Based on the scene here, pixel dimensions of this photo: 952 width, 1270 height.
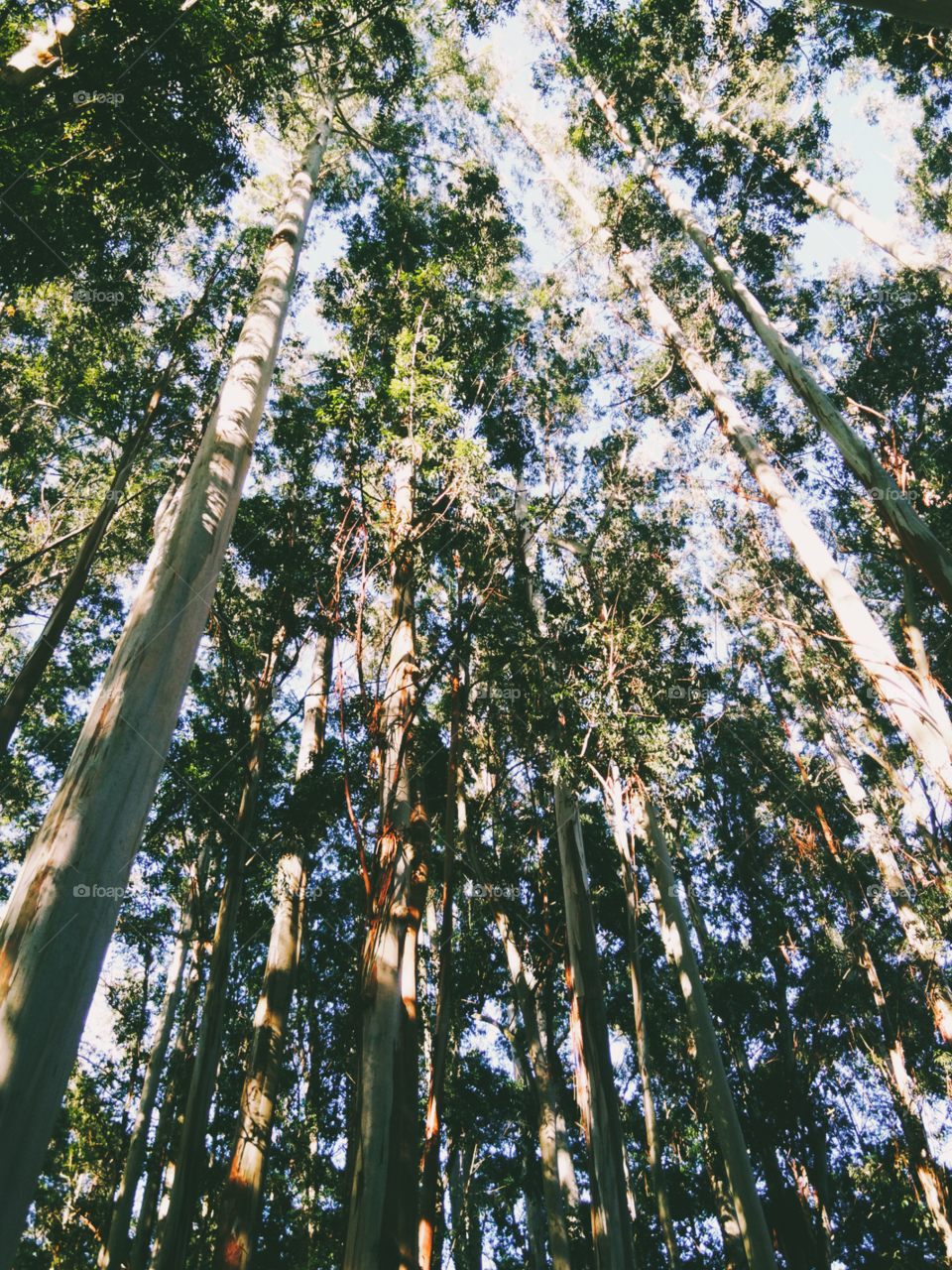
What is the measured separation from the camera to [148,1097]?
9.20 meters

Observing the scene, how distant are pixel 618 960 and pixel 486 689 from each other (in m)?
7.61

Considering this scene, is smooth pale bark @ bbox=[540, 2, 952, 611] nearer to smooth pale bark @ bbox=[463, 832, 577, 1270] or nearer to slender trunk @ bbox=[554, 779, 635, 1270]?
slender trunk @ bbox=[554, 779, 635, 1270]

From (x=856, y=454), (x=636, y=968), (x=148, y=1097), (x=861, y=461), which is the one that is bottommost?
(x=148, y=1097)

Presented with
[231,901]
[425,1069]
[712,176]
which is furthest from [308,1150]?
[712,176]

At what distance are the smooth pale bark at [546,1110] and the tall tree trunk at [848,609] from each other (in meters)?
4.15

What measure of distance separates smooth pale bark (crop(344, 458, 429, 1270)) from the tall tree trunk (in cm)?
423

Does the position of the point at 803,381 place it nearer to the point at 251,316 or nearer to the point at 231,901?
the point at 251,316

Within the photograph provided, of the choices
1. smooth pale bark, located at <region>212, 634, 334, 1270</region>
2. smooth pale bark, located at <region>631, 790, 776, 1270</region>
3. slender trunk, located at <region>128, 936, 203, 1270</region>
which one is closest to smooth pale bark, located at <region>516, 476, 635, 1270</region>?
smooth pale bark, located at <region>631, 790, 776, 1270</region>

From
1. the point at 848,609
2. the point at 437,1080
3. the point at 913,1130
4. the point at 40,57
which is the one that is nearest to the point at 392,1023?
the point at 437,1080

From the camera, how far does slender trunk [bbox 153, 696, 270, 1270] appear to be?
5.06 meters

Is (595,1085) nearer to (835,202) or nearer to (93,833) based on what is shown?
(93,833)

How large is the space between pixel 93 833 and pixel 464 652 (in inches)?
143

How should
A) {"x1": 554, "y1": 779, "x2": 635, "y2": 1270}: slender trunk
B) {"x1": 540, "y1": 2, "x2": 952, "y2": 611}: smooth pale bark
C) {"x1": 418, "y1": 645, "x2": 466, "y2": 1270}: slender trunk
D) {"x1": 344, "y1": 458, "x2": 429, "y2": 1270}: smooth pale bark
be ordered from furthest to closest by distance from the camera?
{"x1": 540, "y1": 2, "x2": 952, "y2": 611}: smooth pale bark, {"x1": 554, "y1": 779, "x2": 635, "y2": 1270}: slender trunk, {"x1": 418, "y1": 645, "x2": 466, "y2": 1270}: slender trunk, {"x1": 344, "y1": 458, "x2": 429, "y2": 1270}: smooth pale bark

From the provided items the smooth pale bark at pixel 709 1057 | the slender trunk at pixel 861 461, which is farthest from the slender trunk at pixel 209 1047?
the slender trunk at pixel 861 461
